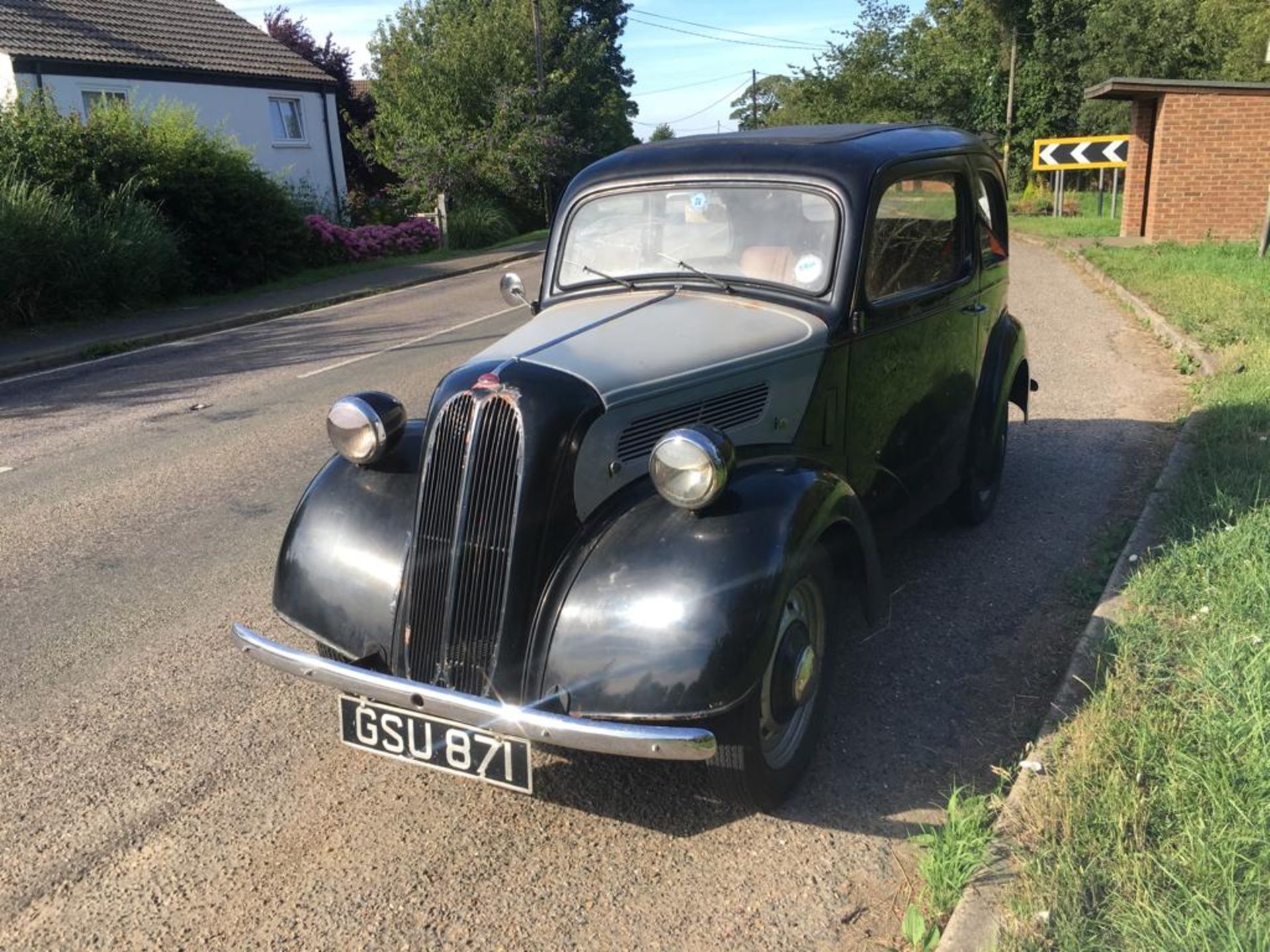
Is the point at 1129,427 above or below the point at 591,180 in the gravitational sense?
below

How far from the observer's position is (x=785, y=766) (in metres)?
3.09

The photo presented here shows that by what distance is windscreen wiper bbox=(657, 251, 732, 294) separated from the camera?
13.0 ft

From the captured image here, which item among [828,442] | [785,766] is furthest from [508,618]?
[828,442]

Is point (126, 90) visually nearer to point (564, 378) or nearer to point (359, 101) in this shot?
point (359, 101)

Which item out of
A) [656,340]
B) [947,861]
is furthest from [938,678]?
[656,340]

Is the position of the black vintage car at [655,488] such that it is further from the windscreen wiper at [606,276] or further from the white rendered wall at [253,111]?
the white rendered wall at [253,111]

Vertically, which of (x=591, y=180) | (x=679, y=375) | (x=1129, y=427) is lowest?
(x=1129, y=427)

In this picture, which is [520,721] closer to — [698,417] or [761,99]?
[698,417]

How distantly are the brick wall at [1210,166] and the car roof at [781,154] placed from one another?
629 inches

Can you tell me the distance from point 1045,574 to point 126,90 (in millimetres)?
24471

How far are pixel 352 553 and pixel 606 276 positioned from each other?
163cm

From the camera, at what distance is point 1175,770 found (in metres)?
2.86

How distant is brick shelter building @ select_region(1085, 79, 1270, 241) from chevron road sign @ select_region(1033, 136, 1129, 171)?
378cm

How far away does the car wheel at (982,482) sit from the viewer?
5074 millimetres
